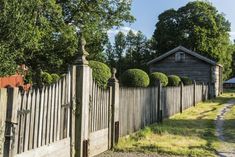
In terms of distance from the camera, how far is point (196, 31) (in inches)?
2272

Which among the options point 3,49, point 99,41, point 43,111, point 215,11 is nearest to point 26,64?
point 99,41

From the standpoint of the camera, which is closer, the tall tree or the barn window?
the barn window

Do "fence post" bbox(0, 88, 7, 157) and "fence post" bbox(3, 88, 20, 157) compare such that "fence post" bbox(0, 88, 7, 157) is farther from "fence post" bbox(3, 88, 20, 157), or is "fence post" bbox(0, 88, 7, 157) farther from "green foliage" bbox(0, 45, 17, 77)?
"green foliage" bbox(0, 45, 17, 77)

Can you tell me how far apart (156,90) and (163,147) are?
5078mm

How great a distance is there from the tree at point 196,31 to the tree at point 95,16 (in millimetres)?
29052

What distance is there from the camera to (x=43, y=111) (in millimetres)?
6312

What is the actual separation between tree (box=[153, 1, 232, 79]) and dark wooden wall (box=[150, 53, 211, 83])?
58.1ft

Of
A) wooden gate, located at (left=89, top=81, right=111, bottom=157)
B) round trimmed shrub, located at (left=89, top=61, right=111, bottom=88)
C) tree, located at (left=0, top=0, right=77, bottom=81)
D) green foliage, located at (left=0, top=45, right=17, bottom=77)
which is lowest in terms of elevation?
wooden gate, located at (left=89, top=81, right=111, bottom=157)

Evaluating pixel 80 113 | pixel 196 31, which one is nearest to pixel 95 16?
pixel 80 113

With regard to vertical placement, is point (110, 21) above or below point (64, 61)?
above

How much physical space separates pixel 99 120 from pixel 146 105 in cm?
442

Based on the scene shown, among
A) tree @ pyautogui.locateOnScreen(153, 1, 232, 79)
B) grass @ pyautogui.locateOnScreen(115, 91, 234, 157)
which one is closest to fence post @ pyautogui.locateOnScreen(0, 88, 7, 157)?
grass @ pyautogui.locateOnScreen(115, 91, 234, 157)

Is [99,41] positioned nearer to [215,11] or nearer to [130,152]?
[130,152]

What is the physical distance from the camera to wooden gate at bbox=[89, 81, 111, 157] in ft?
27.6
